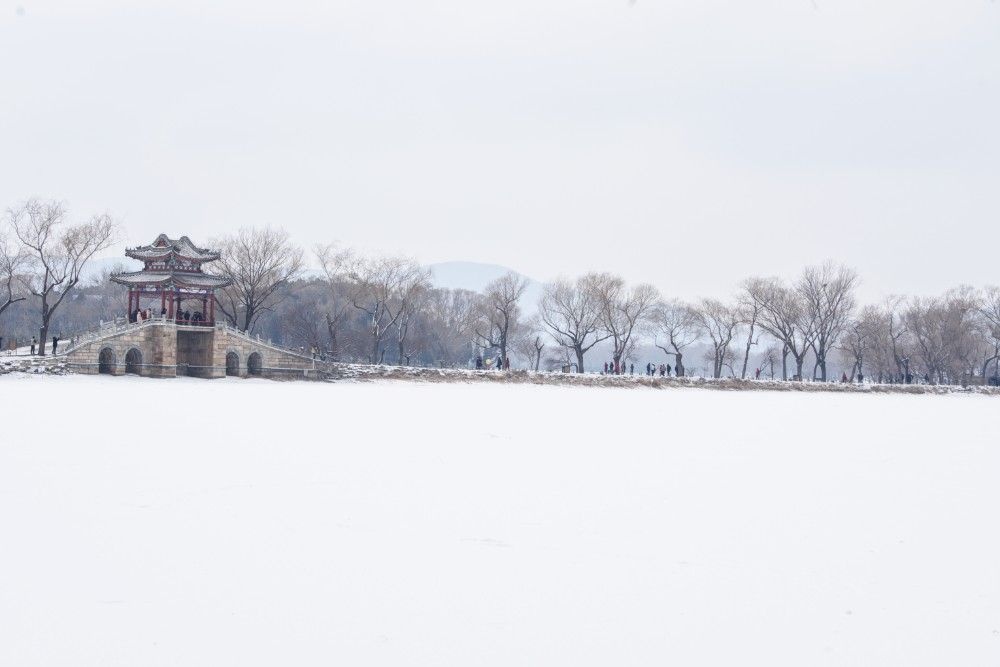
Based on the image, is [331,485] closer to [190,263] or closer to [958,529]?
→ [958,529]

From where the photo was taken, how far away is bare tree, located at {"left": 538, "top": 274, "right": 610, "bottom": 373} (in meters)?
62.3

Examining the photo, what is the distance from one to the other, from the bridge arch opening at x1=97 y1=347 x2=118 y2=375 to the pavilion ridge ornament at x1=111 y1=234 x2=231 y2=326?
10.6 ft

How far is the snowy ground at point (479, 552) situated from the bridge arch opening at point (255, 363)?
29.1 m

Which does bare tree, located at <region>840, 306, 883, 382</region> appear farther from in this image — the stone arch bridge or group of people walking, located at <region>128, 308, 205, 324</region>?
group of people walking, located at <region>128, 308, 205, 324</region>

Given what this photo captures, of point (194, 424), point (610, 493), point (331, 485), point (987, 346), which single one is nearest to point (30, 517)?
point (331, 485)

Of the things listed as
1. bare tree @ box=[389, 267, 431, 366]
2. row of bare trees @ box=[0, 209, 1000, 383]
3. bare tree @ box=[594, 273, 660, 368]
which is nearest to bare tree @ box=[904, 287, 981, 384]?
row of bare trees @ box=[0, 209, 1000, 383]

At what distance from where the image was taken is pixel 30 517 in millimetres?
9883

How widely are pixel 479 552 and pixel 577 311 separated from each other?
55.3 m

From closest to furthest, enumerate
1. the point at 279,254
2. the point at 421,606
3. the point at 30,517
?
the point at 421,606 → the point at 30,517 → the point at 279,254

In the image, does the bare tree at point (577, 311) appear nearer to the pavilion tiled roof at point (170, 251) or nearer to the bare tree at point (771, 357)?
the bare tree at point (771, 357)

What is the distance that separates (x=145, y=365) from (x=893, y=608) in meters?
40.1

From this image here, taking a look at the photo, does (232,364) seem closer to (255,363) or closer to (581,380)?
(255,363)

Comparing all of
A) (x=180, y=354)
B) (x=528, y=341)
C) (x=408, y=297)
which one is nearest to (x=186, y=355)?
(x=180, y=354)

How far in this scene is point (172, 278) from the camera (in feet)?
149
